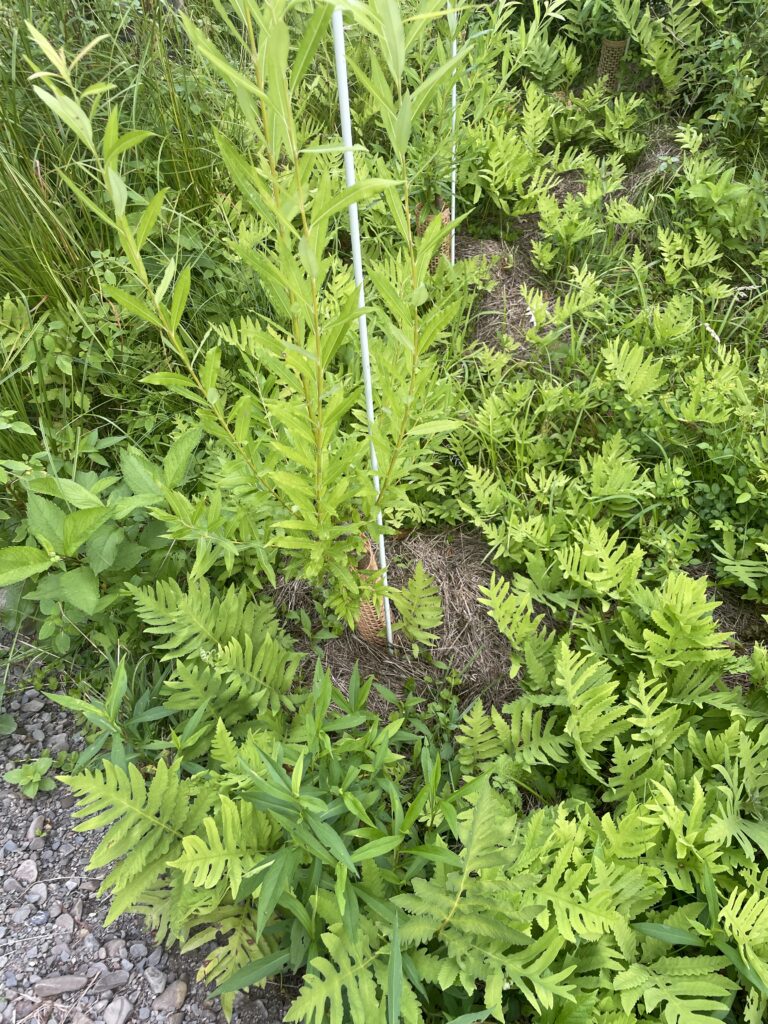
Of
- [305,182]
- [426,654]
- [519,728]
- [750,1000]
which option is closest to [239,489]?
[305,182]

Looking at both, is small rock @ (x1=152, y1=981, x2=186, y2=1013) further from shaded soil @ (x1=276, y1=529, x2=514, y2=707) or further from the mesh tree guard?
the mesh tree guard

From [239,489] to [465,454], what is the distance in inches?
35.7

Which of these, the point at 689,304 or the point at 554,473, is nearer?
the point at 554,473

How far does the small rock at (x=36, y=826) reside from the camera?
158 cm

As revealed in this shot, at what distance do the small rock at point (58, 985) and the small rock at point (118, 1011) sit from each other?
0.08 metres

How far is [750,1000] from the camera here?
1242 millimetres

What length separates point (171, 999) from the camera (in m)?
1.36

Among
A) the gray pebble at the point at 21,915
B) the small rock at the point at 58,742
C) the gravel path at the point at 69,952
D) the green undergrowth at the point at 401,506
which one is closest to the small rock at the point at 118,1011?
the gravel path at the point at 69,952

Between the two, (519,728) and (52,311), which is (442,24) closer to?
(52,311)

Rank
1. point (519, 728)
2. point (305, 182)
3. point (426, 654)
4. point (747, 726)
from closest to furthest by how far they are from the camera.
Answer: point (305, 182)
point (747, 726)
point (519, 728)
point (426, 654)

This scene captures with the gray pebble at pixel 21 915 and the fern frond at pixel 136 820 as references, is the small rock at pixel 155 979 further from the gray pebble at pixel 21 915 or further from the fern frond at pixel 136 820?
the gray pebble at pixel 21 915

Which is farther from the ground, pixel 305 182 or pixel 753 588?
pixel 305 182

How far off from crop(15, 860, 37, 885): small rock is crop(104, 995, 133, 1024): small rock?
32 cm

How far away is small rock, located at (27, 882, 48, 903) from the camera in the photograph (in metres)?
1.49
